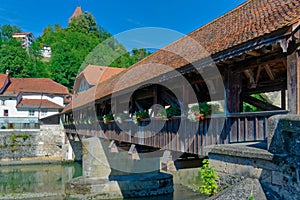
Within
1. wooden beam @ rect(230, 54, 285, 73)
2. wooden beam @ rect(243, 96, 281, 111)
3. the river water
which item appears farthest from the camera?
the river water

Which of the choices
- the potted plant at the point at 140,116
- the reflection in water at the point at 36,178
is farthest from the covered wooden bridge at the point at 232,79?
the reflection in water at the point at 36,178

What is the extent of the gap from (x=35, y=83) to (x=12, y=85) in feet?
8.63

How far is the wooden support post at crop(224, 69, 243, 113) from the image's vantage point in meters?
5.64

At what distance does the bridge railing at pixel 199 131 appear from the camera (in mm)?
5098

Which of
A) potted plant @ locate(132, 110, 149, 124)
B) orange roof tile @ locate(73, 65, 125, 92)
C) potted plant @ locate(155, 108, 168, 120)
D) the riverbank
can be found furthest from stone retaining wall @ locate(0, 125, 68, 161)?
potted plant @ locate(155, 108, 168, 120)

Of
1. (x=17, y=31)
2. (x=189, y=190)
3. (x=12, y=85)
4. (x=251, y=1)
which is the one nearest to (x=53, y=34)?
(x=17, y=31)

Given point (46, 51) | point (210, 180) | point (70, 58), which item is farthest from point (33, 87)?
point (210, 180)

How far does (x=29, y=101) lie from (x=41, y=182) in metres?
16.2

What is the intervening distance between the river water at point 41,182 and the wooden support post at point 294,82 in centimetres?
1102

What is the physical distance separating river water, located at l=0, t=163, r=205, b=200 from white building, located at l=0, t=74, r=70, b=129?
29.1 feet

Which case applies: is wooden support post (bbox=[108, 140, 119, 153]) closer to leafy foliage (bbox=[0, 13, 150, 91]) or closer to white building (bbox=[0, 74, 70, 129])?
white building (bbox=[0, 74, 70, 129])

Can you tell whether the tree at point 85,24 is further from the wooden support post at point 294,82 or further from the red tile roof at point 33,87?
the wooden support post at point 294,82

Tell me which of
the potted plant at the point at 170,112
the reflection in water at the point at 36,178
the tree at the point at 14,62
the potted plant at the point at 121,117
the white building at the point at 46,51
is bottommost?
the reflection in water at the point at 36,178

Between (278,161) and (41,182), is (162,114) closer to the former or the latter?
(278,161)
